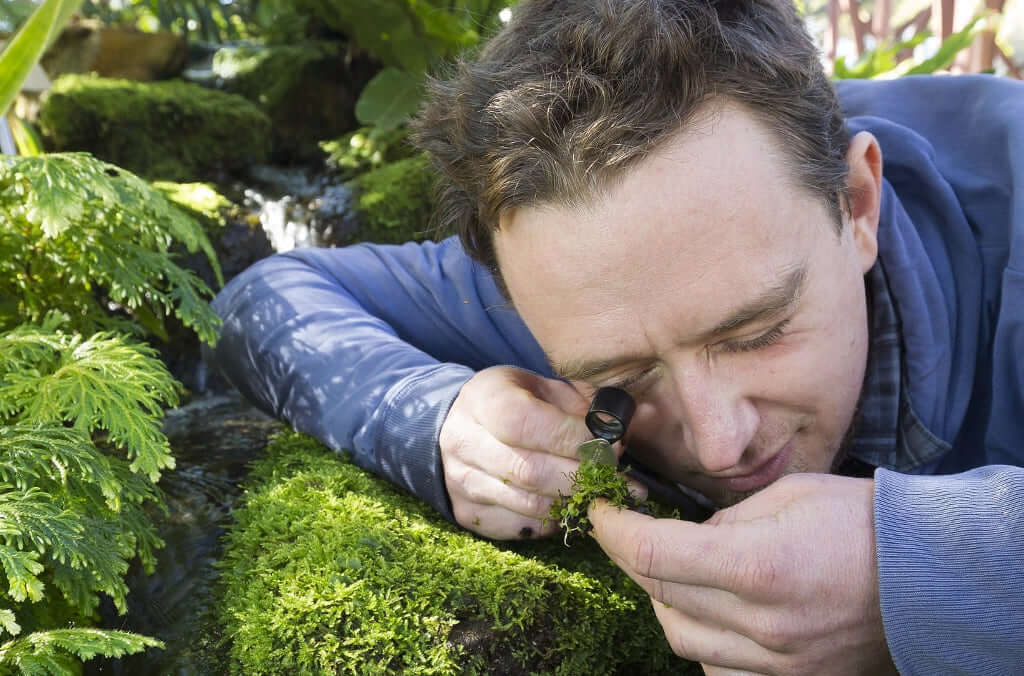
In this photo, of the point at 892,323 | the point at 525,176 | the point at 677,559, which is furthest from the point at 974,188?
the point at 677,559

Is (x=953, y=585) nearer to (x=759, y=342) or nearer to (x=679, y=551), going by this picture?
(x=679, y=551)

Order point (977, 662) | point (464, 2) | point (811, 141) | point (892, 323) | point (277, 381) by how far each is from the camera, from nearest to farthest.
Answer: point (977, 662), point (811, 141), point (892, 323), point (277, 381), point (464, 2)

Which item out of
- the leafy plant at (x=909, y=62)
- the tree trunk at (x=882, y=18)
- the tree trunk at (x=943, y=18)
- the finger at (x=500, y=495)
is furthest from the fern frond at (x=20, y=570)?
the tree trunk at (x=882, y=18)

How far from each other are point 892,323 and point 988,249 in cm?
37

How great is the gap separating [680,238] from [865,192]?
77 cm

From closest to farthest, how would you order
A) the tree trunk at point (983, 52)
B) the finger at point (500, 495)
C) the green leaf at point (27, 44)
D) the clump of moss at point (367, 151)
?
the finger at point (500, 495) < the green leaf at point (27, 44) < the clump of moss at point (367, 151) < the tree trunk at point (983, 52)

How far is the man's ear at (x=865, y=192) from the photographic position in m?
2.20

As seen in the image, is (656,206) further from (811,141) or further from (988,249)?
(988,249)

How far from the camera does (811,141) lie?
1.99 meters

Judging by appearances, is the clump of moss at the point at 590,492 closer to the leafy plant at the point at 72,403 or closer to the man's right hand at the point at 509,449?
the man's right hand at the point at 509,449

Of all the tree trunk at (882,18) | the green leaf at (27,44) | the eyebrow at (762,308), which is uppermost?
the green leaf at (27,44)

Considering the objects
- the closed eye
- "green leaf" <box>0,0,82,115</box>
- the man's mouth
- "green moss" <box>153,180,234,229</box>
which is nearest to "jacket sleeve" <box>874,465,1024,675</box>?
the man's mouth

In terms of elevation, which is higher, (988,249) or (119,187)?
(119,187)

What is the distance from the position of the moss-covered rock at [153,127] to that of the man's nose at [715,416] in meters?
5.39
